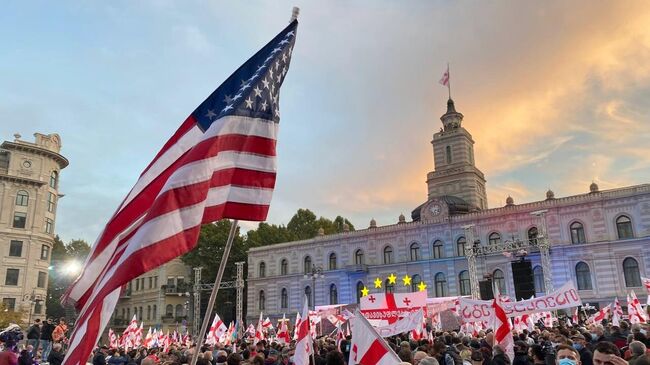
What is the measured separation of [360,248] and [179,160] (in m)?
46.6

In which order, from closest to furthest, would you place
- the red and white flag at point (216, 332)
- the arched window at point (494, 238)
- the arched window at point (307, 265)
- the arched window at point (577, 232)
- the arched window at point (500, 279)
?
1. the red and white flag at point (216, 332)
2. the arched window at point (577, 232)
3. the arched window at point (500, 279)
4. the arched window at point (494, 238)
5. the arched window at point (307, 265)

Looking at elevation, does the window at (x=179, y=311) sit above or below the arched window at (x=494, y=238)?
below

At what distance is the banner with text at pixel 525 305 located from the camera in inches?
722

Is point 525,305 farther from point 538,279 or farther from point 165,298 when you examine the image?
point 165,298

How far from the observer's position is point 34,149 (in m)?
53.8

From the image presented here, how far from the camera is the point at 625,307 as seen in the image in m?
36.3

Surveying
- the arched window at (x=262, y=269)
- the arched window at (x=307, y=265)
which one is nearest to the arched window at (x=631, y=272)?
the arched window at (x=307, y=265)

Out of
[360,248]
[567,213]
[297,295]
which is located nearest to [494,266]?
[567,213]

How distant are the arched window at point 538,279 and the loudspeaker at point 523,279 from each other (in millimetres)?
3029

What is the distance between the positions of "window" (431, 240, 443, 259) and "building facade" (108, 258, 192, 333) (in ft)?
114

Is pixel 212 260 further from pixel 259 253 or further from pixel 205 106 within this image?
pixel 205 106

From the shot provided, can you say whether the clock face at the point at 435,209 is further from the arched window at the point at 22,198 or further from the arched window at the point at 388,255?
the arched window at the point at 22,198

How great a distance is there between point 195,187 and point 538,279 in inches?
1626

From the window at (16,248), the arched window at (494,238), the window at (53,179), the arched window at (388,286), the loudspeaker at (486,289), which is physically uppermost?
the window at (53,179)
